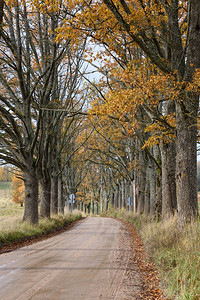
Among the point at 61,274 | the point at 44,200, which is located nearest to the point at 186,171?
the point at 61,274

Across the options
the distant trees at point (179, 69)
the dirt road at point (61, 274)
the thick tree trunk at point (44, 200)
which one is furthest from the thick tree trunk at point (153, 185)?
the dirt road at point (61, 274)

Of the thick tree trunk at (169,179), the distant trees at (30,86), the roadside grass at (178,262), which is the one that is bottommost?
the roadside grass at (178,262)

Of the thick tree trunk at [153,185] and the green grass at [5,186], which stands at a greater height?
the thick tree trunk at [153,185]

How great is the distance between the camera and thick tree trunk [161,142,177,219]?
41.3 ft

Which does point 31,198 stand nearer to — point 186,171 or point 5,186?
point 186,171

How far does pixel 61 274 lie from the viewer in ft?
20.9

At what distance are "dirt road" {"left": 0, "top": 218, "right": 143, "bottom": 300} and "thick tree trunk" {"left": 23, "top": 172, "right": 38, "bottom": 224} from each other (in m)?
5.31

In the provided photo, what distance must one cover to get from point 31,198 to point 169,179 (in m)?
7.31

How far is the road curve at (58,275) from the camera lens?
501cm

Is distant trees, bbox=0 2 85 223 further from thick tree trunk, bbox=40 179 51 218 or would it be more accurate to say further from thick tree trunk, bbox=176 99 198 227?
thick tree trunk, bbox=176 99 198 227

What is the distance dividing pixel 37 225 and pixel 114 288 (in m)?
10.1

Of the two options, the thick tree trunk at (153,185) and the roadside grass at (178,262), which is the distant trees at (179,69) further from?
the thick tree trunk at (153,185)

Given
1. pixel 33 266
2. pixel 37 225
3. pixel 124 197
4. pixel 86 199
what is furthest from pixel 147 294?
pixel 86 199

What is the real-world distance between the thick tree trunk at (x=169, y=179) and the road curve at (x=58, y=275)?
4059mm
